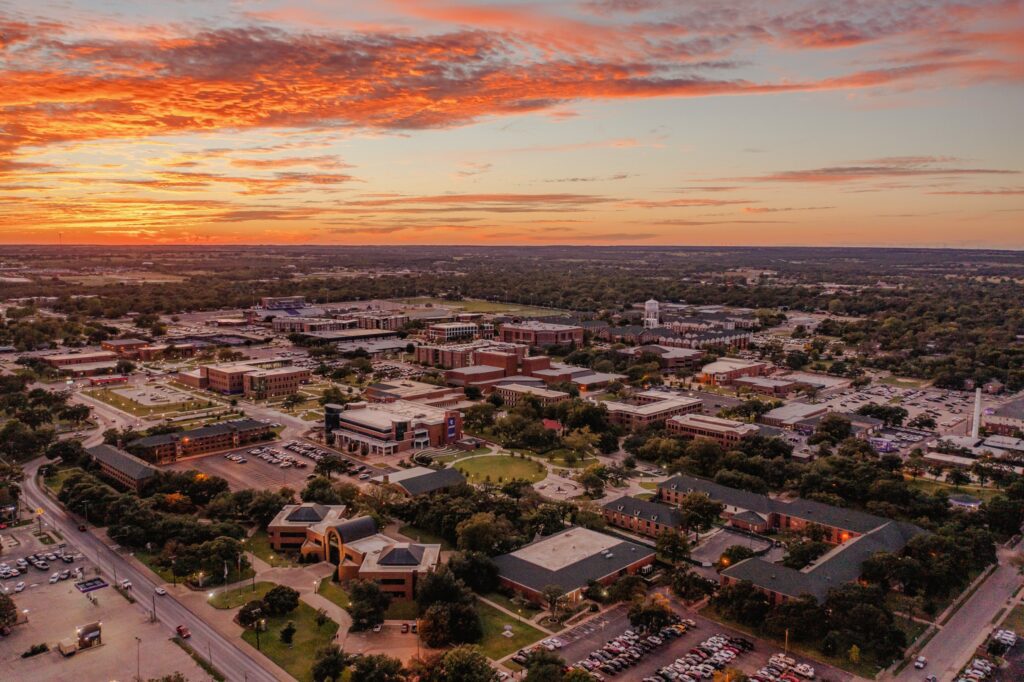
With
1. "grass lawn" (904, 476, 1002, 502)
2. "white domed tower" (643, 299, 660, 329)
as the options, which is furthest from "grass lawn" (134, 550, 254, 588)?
"white domed tower" (643, 299, 660, 329)

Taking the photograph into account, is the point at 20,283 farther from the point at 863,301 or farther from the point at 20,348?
the point at 863,301

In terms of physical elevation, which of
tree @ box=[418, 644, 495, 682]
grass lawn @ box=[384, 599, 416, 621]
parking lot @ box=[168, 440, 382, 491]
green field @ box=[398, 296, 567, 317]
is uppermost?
tree @ box=[418, 644, 495, 682]

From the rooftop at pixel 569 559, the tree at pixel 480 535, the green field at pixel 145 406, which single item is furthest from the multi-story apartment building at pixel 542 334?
the tree at pixel 480 535

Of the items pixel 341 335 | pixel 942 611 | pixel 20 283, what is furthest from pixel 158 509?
pixel 20 283

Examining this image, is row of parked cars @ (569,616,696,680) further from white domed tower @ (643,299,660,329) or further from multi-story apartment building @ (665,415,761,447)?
white domed tower @ (643,299,660,329)

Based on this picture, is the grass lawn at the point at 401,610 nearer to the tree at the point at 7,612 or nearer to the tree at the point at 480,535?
the tree at the point at 480,535
